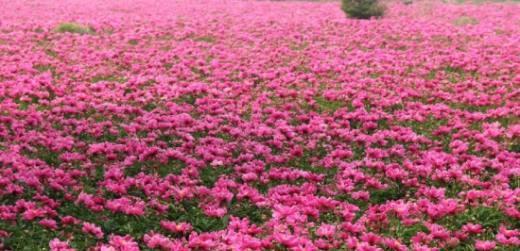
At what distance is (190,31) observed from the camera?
19531mm

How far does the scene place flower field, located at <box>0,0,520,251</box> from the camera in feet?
21.7

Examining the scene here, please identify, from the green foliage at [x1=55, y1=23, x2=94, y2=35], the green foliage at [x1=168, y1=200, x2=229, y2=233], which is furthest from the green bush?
the green foliage at [x1=168, y1=200, x2=229, y2=233]

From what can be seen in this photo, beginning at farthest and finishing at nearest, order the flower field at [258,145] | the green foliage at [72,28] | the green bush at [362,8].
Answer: the green bush at [362,8] < the green foliage at [72,28] < the flower field at [258,145]

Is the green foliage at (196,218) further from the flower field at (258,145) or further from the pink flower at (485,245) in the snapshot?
the pink flower at (485,245)

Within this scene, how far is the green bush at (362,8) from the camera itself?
2331 cm

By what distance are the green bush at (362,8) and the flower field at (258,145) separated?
6139 millimetres

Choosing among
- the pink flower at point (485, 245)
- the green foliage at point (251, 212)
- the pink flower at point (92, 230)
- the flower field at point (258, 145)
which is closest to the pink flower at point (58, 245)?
the flower field at point (258, 145)

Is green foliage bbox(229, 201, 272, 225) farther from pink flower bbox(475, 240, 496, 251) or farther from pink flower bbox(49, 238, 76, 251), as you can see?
pink flower bbox(475, 240, 496, 251)

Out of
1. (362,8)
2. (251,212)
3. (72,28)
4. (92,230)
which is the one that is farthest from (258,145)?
(362,8)

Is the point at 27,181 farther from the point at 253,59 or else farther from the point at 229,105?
the point at 253,59

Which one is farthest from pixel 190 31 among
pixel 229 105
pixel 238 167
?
pixel 238 167

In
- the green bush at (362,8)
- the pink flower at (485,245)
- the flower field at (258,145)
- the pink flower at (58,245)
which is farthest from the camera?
the green bush at (362,8)

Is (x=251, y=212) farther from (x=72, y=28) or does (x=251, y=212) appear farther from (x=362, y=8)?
(x=362, y=8)

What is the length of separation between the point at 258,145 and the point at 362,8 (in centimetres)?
1559
